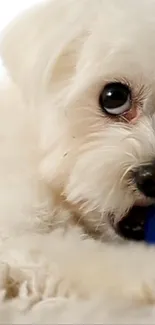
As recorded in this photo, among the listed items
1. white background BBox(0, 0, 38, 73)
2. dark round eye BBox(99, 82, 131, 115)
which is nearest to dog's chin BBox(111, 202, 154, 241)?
dark round eye BBox(99, 82, 131, 115)

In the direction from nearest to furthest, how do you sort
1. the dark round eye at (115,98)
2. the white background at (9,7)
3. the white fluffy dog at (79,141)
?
the white fluffy dog at (79,141), the dark round eye at (115,98), the white background at (9,7)

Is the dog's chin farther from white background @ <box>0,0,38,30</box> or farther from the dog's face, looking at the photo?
white background @ <box>0,0,38,30</box>

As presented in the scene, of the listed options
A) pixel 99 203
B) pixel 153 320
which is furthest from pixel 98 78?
pixel 153 320

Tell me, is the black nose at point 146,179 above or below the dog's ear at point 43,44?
below

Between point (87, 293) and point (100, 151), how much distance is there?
0.27m

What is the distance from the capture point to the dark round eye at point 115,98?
1.15 meters

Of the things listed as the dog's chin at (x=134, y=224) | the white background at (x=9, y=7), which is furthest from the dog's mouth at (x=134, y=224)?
the white background at (x=9, y=7)

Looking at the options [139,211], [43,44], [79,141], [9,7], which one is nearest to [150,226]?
[139,211]

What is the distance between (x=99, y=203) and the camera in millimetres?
1108

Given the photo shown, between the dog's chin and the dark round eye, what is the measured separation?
0.17 metres

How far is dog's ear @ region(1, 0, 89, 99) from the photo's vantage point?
1166 mm

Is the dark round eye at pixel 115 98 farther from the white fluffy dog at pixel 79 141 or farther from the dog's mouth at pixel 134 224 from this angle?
the dog's mouth at pixel 134 224

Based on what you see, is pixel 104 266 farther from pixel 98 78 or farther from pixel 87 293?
pixel 98 78

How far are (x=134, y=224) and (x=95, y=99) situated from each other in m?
0.22
